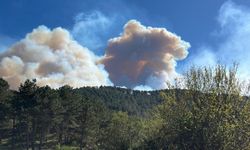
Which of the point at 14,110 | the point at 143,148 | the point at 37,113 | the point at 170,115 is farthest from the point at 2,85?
the point at 170,115

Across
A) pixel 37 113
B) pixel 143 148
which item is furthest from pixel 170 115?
pixel 37 113

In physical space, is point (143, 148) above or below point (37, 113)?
below

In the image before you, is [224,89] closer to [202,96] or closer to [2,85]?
[202,96]

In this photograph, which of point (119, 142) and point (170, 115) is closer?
point (170, 115)

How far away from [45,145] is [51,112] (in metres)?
21.1

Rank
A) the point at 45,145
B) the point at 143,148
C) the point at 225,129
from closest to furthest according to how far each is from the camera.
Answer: the point at 225,129 → the point at 143,148 → the point at 45,145

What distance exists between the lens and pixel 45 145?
129 m

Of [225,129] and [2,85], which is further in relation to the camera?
[2,85]

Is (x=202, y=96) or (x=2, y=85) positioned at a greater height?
(x=2, y=85)

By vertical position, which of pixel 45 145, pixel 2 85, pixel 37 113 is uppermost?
pixel 2 85

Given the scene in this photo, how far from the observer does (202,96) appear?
40000 mm

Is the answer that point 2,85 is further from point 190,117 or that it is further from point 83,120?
point 190,117

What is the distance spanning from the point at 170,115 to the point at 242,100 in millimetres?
7226

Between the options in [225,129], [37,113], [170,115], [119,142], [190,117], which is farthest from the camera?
[37,113]
